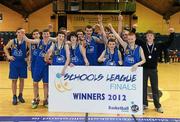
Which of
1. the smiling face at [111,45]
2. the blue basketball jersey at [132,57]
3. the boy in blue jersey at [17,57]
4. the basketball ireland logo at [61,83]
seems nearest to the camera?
the basketball ireland logo at [61,83]

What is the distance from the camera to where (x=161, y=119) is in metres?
7.09

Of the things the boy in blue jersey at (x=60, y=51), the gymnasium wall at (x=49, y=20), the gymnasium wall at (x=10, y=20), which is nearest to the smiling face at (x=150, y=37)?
the boy in blue jersey at (x=60, y=51)

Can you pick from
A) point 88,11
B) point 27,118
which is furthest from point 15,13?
point 27,118

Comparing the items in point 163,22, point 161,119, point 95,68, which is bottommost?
point 161,119

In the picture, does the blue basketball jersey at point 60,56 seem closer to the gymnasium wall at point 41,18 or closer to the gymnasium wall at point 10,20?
the gymnasium wall at point 41,18

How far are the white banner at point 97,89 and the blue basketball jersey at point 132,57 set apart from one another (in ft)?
2.35

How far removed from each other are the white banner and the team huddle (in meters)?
0.23

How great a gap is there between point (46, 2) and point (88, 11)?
3039 mm

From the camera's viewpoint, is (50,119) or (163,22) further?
(163,22)

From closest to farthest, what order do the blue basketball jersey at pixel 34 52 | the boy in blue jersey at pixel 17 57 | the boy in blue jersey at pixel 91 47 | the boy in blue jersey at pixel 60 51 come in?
the boy in blue jersey at pixel 60 51 → the boy in blue jersey at pixel 91 47 → the blue basketball jersey at pixel 34 52 → the boy in blue jersey at pixel 17 57

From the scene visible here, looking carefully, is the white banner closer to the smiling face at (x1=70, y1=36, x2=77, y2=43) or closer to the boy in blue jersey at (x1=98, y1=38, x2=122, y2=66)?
the boy in blue jersey at (x1=98, y1=38, x2=122, y2=66)

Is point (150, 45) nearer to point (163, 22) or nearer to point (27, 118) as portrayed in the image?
point (27, 118)

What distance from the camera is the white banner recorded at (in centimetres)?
647

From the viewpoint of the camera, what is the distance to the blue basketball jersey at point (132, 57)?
718cm
